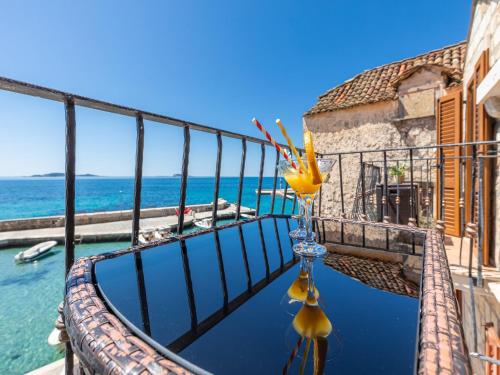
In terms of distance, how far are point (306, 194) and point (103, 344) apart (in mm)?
889

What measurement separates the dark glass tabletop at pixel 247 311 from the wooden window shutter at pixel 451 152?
3792mm

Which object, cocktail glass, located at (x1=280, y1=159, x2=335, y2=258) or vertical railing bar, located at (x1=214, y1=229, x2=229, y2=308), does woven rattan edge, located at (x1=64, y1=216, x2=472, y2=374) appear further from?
cocktail glass, located at (x1=280, y1=159, x2=335, y2=258)

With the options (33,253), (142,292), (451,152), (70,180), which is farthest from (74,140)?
(33,253)

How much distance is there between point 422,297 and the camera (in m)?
0.52

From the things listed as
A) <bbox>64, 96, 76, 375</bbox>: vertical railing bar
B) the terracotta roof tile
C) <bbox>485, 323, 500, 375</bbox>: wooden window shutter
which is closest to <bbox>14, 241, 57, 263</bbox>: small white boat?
<bbox>64, 96, 76, 375</bbox>: vertical railing bar

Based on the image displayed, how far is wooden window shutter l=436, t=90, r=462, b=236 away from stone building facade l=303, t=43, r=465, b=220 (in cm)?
49

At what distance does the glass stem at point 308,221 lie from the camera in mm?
937

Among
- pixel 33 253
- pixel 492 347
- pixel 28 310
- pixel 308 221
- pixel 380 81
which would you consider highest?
pixel 380 81

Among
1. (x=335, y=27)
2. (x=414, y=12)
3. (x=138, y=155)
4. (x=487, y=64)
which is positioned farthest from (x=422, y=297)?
(x=335, y=27)

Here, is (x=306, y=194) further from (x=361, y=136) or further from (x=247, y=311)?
(x=361, y=136)

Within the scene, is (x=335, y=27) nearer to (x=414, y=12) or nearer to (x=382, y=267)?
(x=414, y=12)

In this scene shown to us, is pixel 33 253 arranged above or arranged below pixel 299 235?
below

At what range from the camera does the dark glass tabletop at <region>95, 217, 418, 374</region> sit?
37 centimetres

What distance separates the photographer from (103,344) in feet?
1.05
